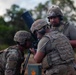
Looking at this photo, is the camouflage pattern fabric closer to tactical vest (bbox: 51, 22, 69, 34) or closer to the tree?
tactical vest (bbox: 51, 22, 69, 34)

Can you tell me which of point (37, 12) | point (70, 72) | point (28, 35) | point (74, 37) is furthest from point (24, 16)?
point (37, 12)

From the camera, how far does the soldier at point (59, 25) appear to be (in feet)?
19.1

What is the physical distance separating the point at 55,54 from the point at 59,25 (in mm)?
852

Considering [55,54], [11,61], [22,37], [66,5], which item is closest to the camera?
[55,54]

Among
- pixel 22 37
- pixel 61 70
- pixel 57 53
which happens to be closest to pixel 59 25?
pixel 22 37

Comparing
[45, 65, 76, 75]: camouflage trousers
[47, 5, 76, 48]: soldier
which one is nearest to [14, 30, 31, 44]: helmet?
[47, 5, 76, 48]: soldier

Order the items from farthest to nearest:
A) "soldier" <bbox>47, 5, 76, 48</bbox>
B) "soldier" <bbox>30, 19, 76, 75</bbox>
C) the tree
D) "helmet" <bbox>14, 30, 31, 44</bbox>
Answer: the tree, "helmet" <bbox>14, 30, 31, 44</bbox>, "soldier" <bbox>47, 5, 76, 48</bbox>, "soldier" <bbox>30, 19, 76, 75</bbox>

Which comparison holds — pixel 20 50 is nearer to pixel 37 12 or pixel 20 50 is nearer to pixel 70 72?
pixel 70 72

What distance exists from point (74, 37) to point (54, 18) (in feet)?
1.48

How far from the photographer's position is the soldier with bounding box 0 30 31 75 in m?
5.95

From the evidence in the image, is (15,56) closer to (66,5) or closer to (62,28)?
(62,28)

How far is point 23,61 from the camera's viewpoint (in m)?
6.20

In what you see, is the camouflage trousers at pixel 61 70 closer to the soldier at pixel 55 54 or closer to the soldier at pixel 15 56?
the soldier at pixel 55 54

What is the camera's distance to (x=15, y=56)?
19.6ft
